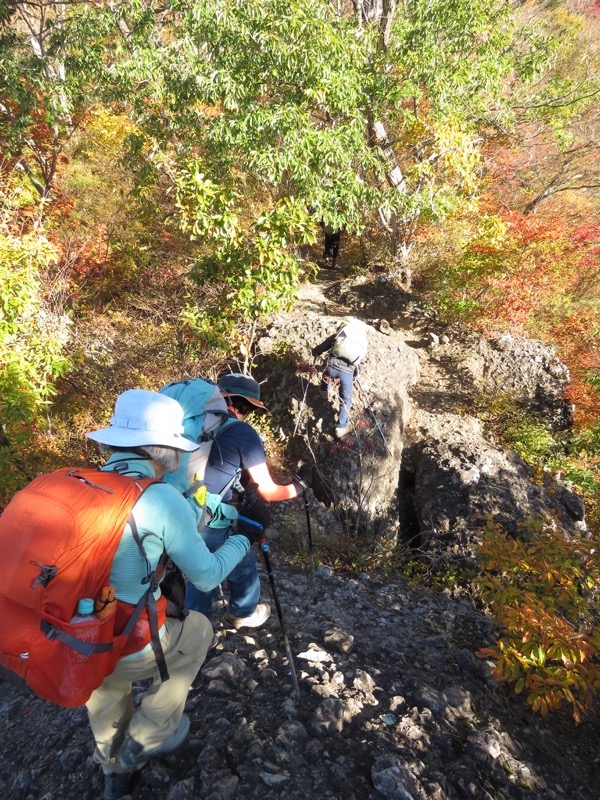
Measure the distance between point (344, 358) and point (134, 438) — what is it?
548 centimetres

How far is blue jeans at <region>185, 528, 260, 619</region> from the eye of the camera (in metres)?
2.88

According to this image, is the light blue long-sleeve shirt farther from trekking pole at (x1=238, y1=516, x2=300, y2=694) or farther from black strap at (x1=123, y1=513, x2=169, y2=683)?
trekking pole at (x1=238, y1=516, x2=300, y2=694)

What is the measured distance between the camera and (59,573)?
54.3 inches

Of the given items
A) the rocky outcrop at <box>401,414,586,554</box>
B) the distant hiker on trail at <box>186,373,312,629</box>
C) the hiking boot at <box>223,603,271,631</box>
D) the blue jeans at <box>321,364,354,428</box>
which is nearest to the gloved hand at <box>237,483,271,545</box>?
the distant hiker on trail at <box>186,373,312,629</box>

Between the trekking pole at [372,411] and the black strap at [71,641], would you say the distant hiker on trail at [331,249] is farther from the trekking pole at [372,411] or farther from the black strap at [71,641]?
the black strap at [71,641]


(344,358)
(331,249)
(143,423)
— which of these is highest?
(331,249)

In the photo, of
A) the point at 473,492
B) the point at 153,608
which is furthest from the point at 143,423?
the point at 473,492

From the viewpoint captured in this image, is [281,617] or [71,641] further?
[281,617]

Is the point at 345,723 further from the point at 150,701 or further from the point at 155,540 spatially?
the point at 155,540

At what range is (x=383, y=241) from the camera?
13.0 metres

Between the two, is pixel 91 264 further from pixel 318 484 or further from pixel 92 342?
→ pixel 318 484

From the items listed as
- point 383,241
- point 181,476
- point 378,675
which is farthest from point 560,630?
point 383,241

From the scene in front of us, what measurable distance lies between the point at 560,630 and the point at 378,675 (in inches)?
50.4

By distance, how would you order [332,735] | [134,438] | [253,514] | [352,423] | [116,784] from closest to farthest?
[134,438]
[116,784]
[332,735]
[253,514]
[352,423]
